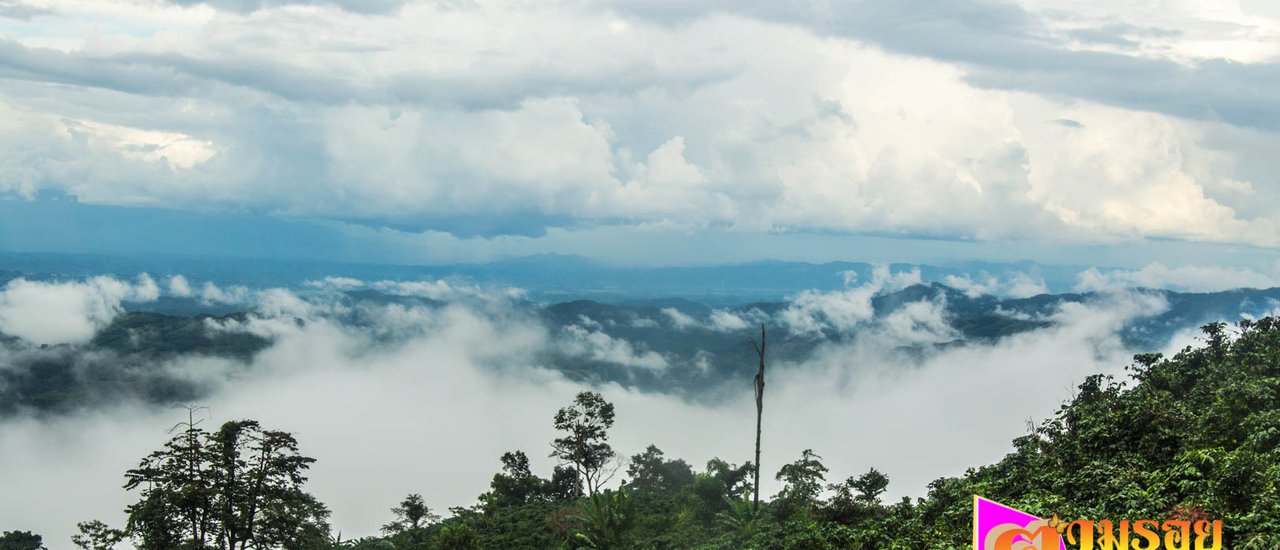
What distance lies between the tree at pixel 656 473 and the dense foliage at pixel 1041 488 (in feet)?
60.6

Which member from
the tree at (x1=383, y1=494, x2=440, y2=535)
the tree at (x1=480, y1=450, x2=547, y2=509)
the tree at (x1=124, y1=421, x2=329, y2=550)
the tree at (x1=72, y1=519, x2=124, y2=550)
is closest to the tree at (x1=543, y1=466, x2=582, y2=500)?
the tree at (x1=480, y1=450, x2=547, y2=509)

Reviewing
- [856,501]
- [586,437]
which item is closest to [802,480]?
[856,501]

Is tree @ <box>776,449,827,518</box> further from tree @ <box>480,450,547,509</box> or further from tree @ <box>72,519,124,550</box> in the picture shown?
tree @ <box>72,519,124,550</box>

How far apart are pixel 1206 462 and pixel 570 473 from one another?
60.4 metres

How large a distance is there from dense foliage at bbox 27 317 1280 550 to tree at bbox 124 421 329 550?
0.13m

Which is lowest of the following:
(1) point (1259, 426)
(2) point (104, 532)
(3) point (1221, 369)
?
(2) point (104, 532)

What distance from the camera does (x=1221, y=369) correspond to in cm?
3941

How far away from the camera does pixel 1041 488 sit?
98.4ft

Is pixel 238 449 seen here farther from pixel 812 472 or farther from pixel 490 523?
pixel 812 472

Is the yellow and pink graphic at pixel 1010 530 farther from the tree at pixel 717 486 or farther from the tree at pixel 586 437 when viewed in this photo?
the tree at pixel 586 437

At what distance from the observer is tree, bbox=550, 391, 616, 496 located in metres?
73.5

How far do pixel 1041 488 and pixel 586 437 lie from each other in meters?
48.5

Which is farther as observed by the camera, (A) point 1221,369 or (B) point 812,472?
(B) point 812,472

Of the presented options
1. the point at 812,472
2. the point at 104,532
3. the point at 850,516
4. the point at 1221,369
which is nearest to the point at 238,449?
the point at 104,532
